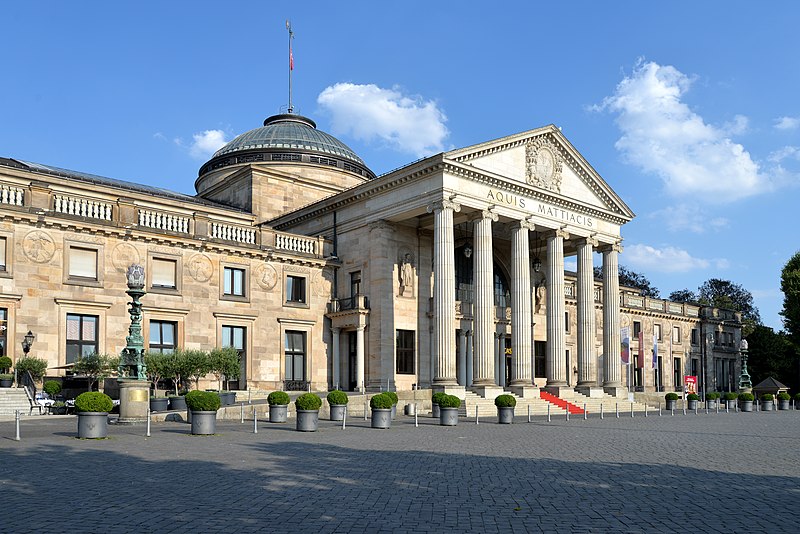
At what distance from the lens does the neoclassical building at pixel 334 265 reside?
36.7 m

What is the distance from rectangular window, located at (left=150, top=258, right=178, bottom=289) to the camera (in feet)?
131

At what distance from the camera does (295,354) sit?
46219 millimetres

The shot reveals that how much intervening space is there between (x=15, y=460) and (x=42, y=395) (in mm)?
18059

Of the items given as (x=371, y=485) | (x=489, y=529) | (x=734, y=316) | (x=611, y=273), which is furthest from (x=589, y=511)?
(x=734, y=316)

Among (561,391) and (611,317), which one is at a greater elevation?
(611,317)

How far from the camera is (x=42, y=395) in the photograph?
32781mm

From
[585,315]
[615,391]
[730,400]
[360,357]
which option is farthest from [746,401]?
[360,357]

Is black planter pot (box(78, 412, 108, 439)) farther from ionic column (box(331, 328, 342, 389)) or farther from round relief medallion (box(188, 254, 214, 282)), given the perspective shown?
ionic column (box(331, 328, 342, 389))

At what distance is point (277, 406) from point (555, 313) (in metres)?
25.0

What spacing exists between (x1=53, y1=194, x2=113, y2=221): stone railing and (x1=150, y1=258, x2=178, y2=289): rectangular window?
3.47 metres

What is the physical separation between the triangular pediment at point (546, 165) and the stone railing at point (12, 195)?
21.4m

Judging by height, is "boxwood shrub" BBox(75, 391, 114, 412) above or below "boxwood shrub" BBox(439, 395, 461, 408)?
above

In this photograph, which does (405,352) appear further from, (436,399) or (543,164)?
(436,399)

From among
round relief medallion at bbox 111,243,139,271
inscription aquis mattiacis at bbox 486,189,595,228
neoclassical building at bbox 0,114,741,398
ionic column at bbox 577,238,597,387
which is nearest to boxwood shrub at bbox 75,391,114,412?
neoclassical building at bbox 0,114,741,398
